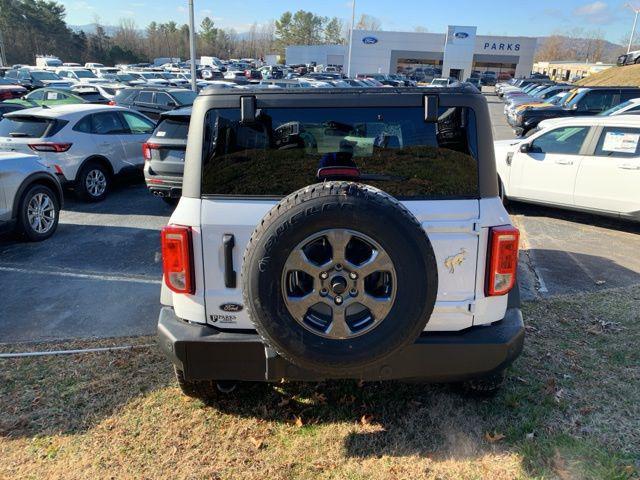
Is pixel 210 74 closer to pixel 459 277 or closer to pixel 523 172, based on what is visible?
pixel 523 172

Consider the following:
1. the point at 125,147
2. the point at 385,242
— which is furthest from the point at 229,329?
the point at 125,147

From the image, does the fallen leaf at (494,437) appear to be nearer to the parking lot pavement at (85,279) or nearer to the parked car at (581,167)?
the parking lot pavement at (85,279)

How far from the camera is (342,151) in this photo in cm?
263

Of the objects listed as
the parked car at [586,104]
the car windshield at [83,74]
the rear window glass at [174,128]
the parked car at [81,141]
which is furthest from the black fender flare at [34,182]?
the car windshield at [83,74]

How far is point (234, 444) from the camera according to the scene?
9.30ft

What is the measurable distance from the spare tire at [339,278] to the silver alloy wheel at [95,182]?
24.4 ft

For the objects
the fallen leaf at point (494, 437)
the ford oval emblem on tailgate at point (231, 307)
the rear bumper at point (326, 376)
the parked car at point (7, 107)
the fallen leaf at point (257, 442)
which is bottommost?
the fallen leaf at point (257, 442)

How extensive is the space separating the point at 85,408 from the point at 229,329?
4.21ft

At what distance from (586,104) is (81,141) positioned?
53.0 ft

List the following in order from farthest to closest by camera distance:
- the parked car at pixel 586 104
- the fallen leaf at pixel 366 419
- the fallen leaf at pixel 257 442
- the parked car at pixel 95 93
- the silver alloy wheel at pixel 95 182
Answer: the parked car at pixel 95 93 → the parked car at pixel 586 104 → the silver alloy wheel at pixel 95 182 → the fallen leaf at pixel 366 419 → the fallen leaf at pixel 257 442

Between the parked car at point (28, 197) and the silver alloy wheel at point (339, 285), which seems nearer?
the silver alloy wheel at point (339, 285)

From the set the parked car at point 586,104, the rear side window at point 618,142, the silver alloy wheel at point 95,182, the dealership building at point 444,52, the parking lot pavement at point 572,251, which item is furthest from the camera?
the dealership building at point 444,52

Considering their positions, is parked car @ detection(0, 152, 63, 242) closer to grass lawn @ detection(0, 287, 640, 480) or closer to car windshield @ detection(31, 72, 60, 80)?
grass lawn @ detection(0, 287, 640, 480)

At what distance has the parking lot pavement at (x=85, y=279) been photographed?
4328 millimetres
